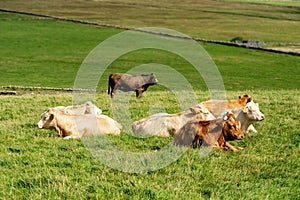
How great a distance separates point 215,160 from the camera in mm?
9273

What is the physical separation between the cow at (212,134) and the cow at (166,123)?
112cm

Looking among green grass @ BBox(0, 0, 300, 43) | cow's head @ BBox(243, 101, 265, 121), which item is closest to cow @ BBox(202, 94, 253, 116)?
cow's head @ BBox(243, 101, 265, 121)

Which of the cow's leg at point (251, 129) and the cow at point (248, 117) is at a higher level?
the cow at point (248, 117)

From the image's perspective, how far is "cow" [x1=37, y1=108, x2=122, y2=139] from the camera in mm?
11820

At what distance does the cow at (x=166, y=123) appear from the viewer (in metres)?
11.6

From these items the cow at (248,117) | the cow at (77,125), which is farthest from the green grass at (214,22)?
the cow at (77,125)

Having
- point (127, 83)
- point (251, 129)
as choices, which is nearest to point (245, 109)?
point (251, 129)

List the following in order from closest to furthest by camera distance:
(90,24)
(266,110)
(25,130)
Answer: (25,130) < (266,110) < (90,24)

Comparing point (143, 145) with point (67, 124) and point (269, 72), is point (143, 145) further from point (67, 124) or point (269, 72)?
point (269, 72)

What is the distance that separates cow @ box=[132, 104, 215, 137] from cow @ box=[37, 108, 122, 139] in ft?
2.02

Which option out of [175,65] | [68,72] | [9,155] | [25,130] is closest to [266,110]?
[25,130]

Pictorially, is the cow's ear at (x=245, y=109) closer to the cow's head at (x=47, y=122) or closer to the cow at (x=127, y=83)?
the cow's head at (x=47, y=122)

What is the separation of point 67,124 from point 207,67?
4066 centimetres

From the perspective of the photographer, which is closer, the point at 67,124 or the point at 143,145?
the point at 143,145
